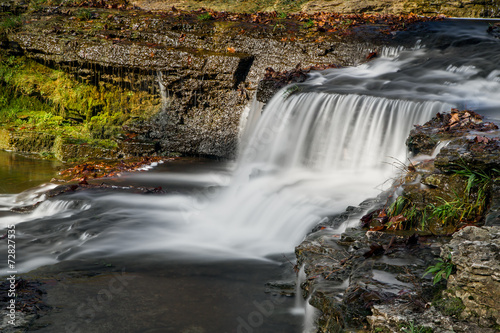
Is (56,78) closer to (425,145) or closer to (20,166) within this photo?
(20,166)

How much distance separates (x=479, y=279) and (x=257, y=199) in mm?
4730

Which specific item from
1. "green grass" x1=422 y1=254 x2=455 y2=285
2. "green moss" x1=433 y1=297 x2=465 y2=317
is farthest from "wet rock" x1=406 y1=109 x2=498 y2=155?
"green moss" x1=433 y1=297 x2=465 y2=317

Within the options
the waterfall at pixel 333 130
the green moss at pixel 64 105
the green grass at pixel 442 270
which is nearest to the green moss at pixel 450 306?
the green grass at pixel 442 270

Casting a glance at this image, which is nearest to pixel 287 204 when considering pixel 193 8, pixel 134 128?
pixel 134 128

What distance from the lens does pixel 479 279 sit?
2.98m

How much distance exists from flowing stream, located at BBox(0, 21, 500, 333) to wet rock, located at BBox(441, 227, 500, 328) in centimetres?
158

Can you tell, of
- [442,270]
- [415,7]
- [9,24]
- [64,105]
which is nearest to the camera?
[442,270]

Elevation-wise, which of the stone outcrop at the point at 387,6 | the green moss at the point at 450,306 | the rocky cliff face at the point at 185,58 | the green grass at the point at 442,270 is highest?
the stone outcrop at the point at 387,6

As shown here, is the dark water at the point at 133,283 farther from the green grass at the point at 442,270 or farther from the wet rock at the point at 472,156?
the wet rock at the point at 472,156

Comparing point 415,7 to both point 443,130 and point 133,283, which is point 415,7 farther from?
point 133,283

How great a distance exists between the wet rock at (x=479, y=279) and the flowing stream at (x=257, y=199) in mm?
1577

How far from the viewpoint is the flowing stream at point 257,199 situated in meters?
4.60

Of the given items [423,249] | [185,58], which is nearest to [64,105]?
[185,58]

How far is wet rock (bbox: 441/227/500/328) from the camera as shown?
2.91 meters
